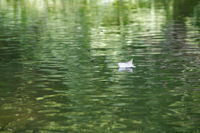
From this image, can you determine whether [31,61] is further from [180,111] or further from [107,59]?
[180,111]

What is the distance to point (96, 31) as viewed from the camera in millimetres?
27750

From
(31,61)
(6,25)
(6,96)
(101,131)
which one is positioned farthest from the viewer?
(6,25)

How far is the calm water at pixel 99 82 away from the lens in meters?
9.91

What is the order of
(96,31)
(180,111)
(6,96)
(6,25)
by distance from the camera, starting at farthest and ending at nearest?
1. (6,25)
2. (96,31)
3. (6,96)
4. (180,111)

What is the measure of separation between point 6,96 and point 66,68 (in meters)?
4.10

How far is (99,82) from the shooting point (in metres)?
13.8

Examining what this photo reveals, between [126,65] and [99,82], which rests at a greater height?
[126,65]

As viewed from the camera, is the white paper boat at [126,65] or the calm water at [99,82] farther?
the white paper boat at [126,65]

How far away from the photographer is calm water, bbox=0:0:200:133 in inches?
390

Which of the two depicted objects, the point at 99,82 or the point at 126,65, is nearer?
the point at 99,82

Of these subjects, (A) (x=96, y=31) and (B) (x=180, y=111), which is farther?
(A) (x=96, y=31)

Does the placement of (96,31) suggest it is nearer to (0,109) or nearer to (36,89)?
(36,89)

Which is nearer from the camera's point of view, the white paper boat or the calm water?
the calm water

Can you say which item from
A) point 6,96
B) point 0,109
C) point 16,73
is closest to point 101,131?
point 0,109
